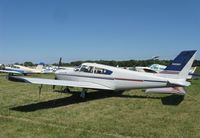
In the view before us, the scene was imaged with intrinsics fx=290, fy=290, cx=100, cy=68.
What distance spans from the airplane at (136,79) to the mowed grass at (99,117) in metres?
0.60

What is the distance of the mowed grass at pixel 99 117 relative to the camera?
7.30 metres

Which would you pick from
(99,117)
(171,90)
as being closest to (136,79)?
(171,90)

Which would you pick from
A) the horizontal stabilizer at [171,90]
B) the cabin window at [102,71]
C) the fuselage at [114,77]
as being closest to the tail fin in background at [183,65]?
the horizontal stabilizer at [171,90]

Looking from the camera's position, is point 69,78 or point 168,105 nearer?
point 168,105

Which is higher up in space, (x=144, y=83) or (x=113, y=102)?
(x=144, y=83)

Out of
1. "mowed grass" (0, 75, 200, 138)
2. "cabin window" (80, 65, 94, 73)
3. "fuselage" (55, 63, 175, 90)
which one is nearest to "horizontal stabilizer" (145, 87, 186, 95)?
"mowed grass" (0, 75, 200, 138)

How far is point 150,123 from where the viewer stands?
8.30 metres

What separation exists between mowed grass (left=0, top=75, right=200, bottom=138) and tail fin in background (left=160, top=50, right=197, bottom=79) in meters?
1.21

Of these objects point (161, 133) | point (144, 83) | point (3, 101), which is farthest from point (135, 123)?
point (3, 101)

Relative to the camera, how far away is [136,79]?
12.8 m

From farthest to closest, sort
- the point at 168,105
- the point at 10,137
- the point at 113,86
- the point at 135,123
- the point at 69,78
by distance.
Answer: the point at 69,78 → the point at 113,86 → the point at 168,105 → the point at 135,123 → the point at 10,137

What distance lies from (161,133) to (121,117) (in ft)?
6.93

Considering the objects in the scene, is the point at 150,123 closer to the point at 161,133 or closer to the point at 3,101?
the point at 161,133

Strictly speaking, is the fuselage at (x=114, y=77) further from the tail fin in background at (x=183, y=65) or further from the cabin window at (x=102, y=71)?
the tail fin in background at (x=183, y=65)
